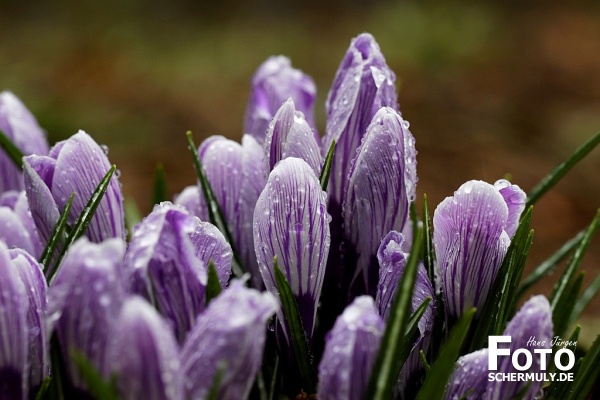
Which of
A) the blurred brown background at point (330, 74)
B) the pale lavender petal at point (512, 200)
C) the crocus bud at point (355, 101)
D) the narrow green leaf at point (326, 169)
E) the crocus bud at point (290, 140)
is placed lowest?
the pale lavender petal at point (512, 200)

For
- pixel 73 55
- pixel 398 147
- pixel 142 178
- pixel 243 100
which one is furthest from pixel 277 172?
pixel 73 55

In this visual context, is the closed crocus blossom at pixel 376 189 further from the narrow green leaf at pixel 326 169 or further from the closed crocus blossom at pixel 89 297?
the closed crocus blossom at pixel 89 297

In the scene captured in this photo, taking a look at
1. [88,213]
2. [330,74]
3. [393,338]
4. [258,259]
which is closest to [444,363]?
[393,338]

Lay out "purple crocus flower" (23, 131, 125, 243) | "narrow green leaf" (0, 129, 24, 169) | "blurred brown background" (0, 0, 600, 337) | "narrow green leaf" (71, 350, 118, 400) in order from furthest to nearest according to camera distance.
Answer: "blurred brown background" (0, 0, 600, 337)
"narrow green leaf" (0, 129, 24, 169)
"purple crocus flower" (23, 131, 125, 243)
"narrow green leaf" (71, 350, 118, 400)

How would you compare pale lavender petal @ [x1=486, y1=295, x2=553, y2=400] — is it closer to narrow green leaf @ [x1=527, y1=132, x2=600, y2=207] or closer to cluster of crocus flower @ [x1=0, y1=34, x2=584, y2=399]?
cluster of crocus flower @ [x1=0, y1=34, x2=584, y2=399]

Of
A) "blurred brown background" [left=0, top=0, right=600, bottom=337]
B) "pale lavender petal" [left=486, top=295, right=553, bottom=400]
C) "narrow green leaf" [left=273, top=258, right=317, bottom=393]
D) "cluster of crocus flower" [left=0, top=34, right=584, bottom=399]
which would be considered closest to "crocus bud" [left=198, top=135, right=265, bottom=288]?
"cluster of crocus flower" [left=0, top=34, right=584, bottom=399]

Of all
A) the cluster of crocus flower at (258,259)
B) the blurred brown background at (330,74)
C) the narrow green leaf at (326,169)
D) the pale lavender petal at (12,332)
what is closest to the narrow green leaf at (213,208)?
the cluster of crocus flower at (258,259)
